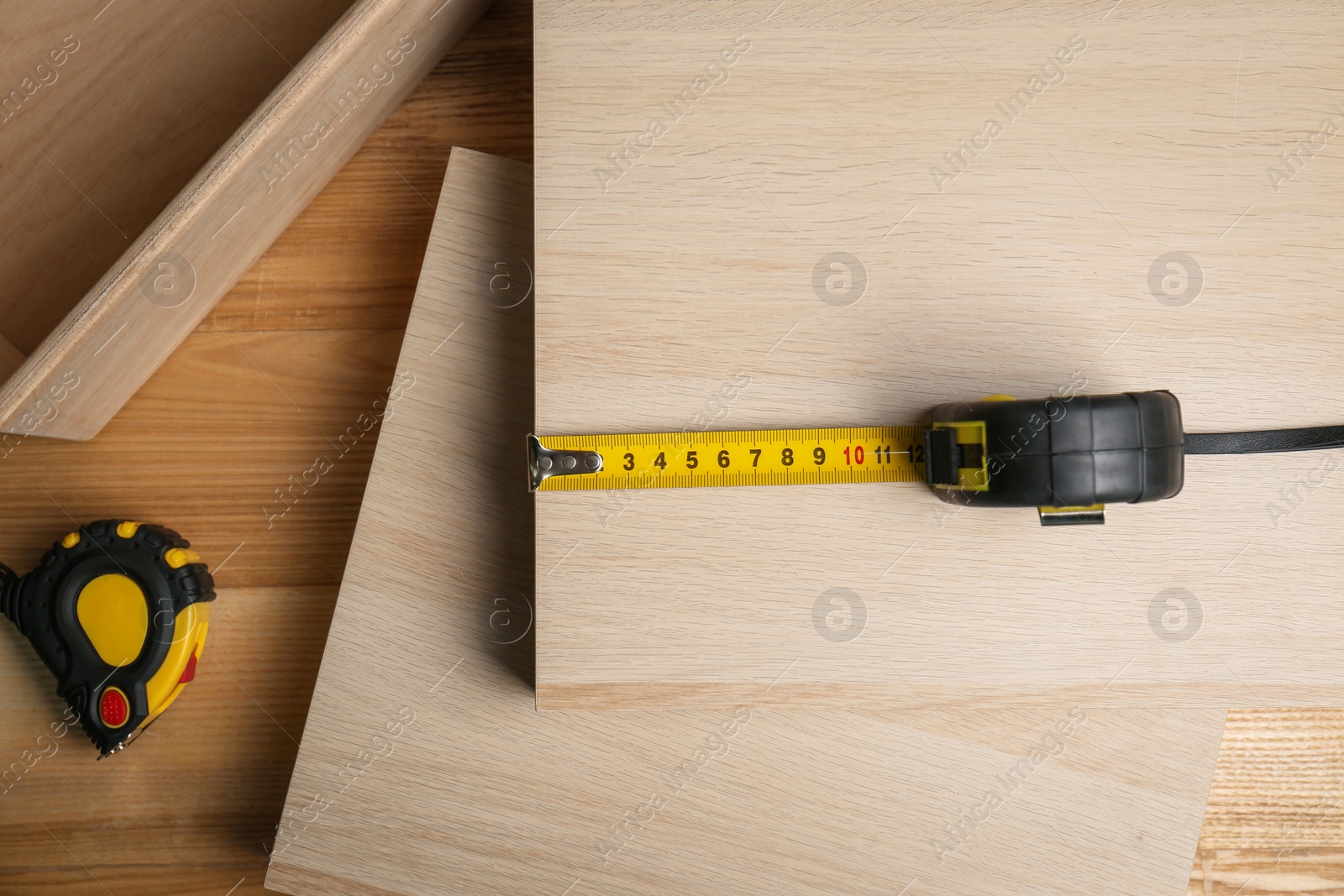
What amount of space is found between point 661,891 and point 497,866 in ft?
0.63

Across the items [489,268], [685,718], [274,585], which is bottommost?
[685,718]

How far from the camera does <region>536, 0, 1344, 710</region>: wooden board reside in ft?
2.70

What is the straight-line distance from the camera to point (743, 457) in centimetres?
81

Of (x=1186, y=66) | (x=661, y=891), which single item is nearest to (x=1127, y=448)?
(x=1186, y=66)

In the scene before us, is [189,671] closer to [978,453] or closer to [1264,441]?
[978,453]

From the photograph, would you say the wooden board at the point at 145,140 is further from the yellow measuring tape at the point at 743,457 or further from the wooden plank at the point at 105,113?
the yellow measuring tape at the point at 743,457

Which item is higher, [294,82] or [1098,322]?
[294,82]

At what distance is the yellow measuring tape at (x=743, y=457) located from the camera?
812mm

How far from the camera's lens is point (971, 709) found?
83 centimetres

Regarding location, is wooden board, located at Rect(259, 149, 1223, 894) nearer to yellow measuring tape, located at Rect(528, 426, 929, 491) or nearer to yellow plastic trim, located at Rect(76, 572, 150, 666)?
yellow measuring tape, located at Rect(528, 426, 929, 491)

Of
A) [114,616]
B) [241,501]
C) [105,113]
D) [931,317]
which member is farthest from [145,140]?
[931,317]

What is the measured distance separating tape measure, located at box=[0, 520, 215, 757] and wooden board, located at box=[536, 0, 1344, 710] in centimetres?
46

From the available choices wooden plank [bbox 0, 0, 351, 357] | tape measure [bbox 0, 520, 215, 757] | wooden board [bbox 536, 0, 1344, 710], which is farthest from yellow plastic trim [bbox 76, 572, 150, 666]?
wooden board [bbox 536, 0, 1344, 710]

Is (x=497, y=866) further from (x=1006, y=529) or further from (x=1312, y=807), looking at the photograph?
(x=1312, y=807)
